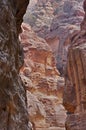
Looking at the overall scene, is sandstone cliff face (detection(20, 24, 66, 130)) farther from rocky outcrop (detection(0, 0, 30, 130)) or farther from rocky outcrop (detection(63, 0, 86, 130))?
rocky outcrop (detection(0, 0, 30, 130))

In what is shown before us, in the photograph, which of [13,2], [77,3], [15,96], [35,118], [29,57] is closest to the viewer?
[15,96]

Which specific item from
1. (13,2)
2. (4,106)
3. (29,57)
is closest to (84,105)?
(13,2)

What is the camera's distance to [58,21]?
132 ft

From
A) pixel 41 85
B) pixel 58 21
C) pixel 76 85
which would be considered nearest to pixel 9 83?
pixel 76 85

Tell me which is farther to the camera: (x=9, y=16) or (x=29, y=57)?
(x=29, y=57)

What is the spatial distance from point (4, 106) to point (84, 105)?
26.7 ft

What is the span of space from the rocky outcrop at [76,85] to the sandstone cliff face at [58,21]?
18.9m

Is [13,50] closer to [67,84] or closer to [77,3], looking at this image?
[67,84]

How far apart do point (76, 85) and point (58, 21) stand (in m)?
27.4

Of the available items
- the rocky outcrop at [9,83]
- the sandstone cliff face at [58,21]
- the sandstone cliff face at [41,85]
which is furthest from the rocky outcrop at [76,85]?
the sandstone cliff face at [58,21]

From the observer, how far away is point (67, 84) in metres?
14.1

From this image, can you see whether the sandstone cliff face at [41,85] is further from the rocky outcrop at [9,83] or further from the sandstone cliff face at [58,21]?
the rocky outcrop at [9,83]

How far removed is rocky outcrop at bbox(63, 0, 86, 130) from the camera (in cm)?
1265

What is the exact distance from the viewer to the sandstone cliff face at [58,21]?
36656mm
